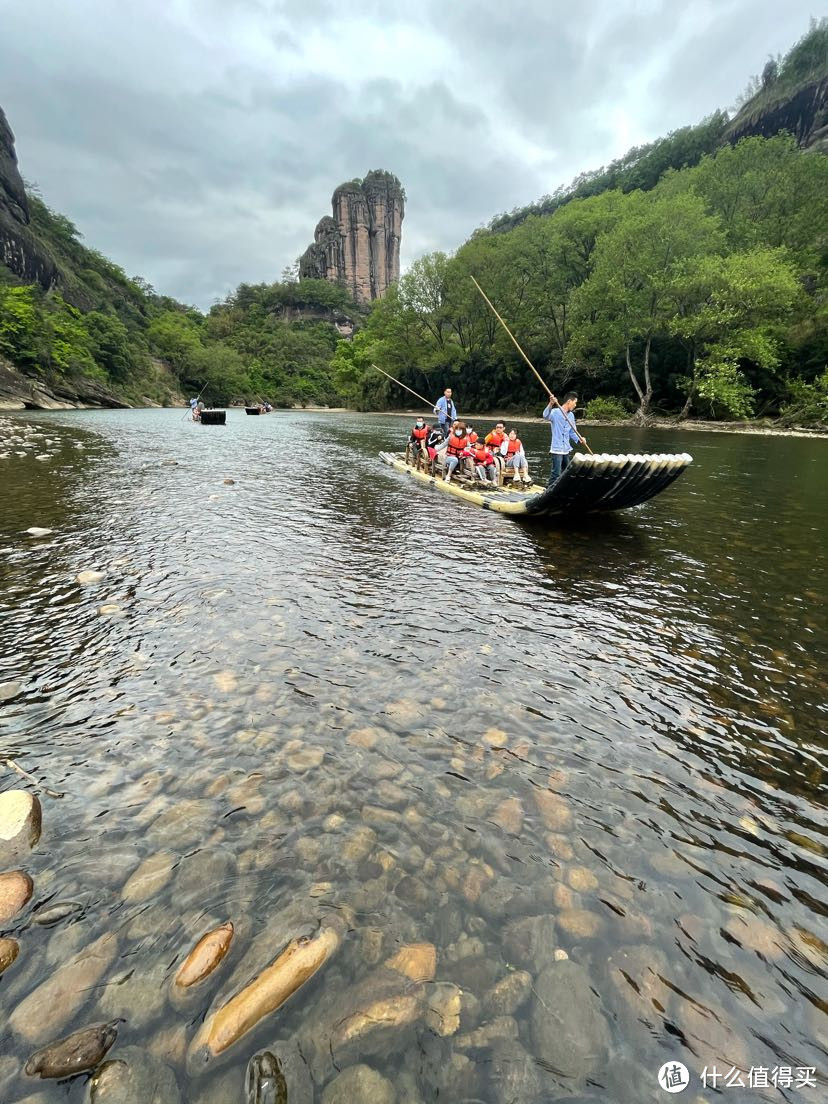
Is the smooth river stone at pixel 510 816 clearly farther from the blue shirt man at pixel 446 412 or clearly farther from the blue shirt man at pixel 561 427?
the blue shirt man at pixel 446 412

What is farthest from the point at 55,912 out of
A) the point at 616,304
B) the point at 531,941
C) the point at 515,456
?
the point at 616,304

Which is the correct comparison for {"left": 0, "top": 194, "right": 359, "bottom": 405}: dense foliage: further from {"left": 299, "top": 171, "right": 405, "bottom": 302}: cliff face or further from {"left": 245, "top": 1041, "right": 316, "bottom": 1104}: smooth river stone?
{"left": 245, "top": 1041, "right": 316, "bottom": 1104}: smooth river stone

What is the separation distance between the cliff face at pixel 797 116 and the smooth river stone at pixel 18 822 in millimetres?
112826

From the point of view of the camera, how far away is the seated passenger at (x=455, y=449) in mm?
14312

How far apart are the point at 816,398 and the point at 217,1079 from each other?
47384 mm

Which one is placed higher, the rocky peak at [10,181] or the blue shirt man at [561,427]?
the rocky peak at [10,181]

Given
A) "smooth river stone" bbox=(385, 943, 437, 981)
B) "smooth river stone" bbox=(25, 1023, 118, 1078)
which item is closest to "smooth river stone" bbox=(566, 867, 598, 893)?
"smooth river stone" bbox=(385, 943, 437, 981)

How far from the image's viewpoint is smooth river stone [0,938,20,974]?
2051mm

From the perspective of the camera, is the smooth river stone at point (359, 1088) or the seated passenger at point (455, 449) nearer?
the smooth river stone at point (359, 1088)

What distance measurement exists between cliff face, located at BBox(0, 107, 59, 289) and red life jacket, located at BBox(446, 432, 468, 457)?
3251 inches

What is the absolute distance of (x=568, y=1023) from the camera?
1980 mm

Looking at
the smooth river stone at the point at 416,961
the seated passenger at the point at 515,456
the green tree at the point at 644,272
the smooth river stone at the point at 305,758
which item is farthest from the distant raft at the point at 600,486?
the green tree at the point at 644,272

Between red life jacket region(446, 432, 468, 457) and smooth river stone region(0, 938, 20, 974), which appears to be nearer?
smooth river stone region(0, 938, 20, 974)

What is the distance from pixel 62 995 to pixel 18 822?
3.99 feet
